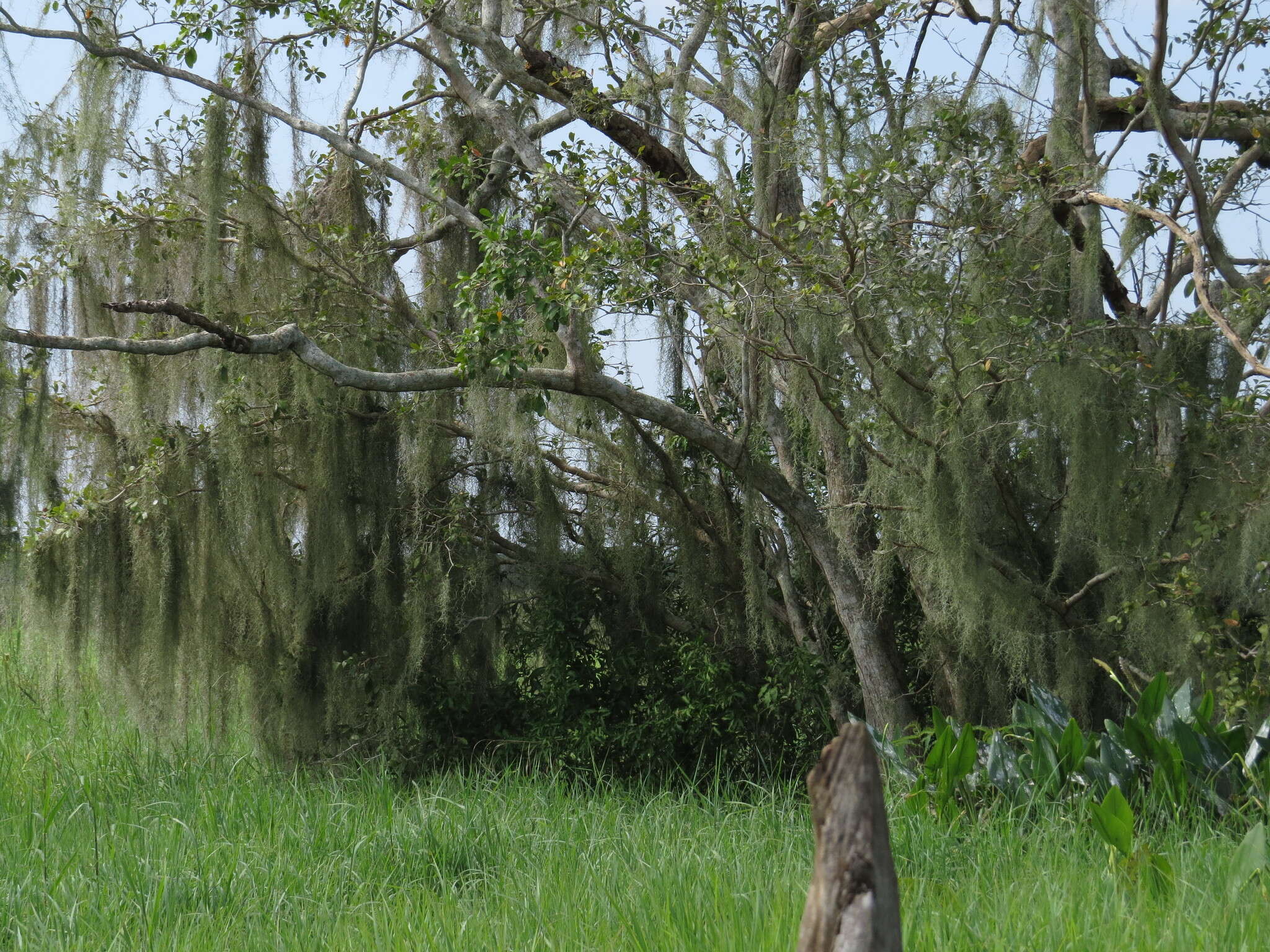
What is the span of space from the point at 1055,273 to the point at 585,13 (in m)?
2.53

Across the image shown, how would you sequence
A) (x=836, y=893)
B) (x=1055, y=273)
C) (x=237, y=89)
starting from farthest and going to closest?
(x=237, y=89), (x=1055, y=273), (x=836, y=893)

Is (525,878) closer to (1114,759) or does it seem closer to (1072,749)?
(1072,749)

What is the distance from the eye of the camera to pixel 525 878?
134 inches

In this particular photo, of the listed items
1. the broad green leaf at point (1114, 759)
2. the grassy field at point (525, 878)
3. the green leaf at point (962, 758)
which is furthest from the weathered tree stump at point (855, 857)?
the broad green leaf at point (1114, 759)

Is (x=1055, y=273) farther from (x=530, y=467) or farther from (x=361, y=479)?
(x=361, y=479)

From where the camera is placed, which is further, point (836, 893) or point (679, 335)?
point (679, 335)

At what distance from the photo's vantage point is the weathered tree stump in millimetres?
1677

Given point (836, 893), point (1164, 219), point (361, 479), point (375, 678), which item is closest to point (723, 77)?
point (1164, 219)

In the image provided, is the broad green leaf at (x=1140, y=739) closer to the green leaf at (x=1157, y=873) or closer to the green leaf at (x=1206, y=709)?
the green leaf at (x=1206, y=709)

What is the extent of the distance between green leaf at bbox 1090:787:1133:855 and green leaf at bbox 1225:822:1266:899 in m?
0.24

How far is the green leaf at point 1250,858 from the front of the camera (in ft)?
8.39

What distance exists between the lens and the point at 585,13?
18.6 ft

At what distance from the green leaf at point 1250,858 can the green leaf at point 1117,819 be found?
0.24 meters

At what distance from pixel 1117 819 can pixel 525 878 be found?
1.60 m
